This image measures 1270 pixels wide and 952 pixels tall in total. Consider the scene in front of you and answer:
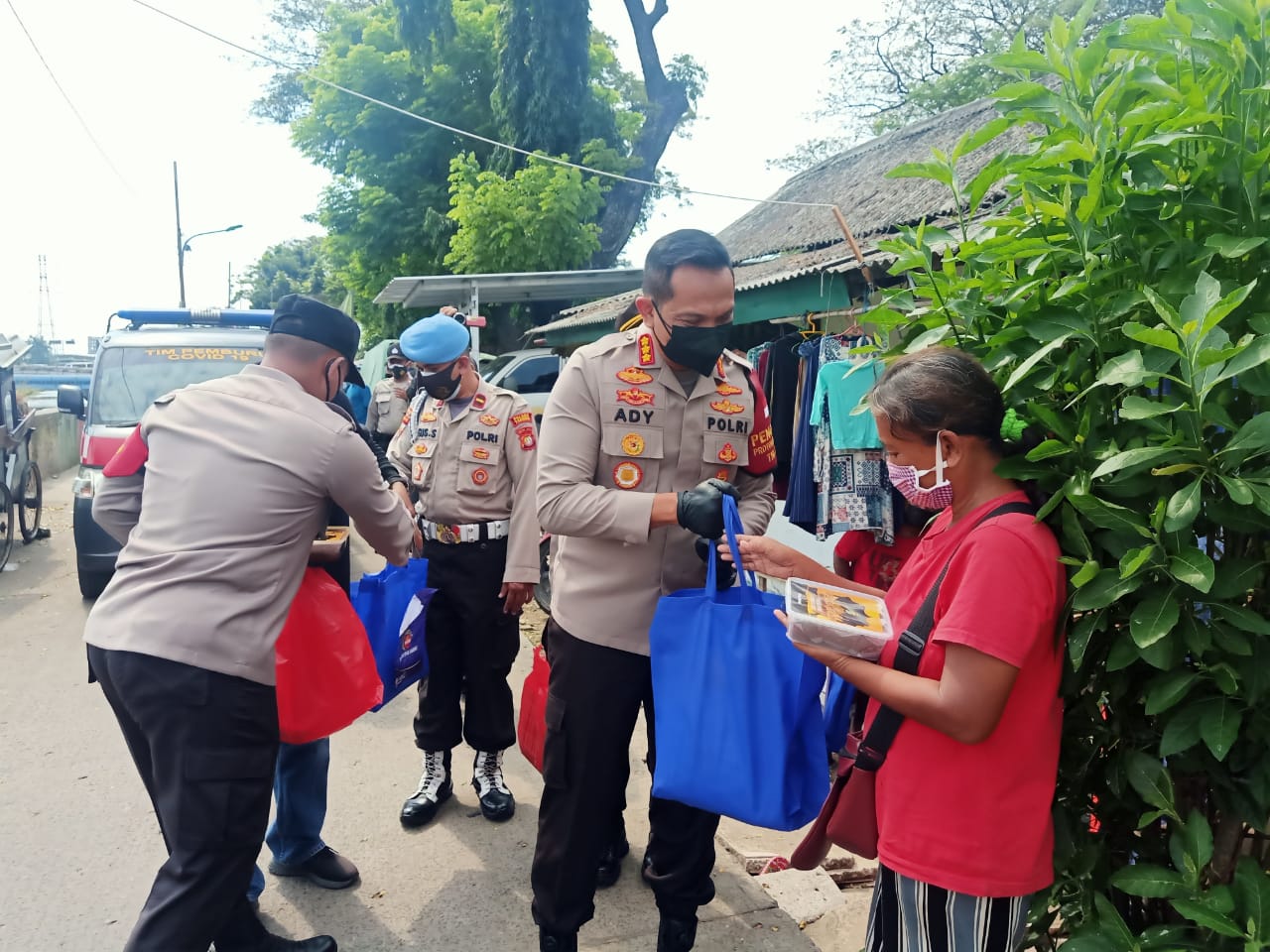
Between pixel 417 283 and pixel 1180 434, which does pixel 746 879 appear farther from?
pixel 417 283

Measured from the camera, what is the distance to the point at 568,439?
7.29 ft

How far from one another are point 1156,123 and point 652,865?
6.98 ft

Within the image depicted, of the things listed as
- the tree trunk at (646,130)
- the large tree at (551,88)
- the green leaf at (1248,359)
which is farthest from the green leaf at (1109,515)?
the tree trunk at (646,130)

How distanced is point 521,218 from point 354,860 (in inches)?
480

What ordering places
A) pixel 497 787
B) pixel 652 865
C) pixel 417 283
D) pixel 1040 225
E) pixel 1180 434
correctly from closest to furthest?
pixel 1180 434
pixel 1040 225
pixel 652 865
pixel 497 787
pixel 417 283

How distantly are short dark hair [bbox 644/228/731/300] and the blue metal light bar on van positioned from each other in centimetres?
586

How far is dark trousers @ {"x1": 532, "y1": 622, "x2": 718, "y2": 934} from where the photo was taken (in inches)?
87.5

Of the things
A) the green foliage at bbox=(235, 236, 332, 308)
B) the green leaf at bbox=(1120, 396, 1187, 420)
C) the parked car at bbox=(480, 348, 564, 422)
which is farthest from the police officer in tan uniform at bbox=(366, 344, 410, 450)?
the green foliage at bbox=(235, 236, 332, 308)

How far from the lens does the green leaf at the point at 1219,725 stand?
129cm

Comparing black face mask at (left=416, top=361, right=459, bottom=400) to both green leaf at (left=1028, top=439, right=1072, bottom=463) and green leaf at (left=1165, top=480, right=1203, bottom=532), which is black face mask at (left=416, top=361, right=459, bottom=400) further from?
green leaf at (left=1165, top=480, right=1203, bottom=532)

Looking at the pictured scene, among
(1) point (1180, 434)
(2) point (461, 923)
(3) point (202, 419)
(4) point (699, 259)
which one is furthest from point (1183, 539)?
(2) point (461, 923)

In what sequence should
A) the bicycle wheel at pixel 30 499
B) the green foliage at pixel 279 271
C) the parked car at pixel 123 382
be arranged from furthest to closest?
the green foliage at pixel 279 271, the bicycle wheel at pixel 30 499, the parked car at pixel 123 382

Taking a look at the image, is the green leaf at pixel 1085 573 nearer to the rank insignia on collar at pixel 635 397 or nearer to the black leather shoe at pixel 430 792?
the rank insignia on collar at pixel 635 397

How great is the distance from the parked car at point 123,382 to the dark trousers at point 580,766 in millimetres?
5241
